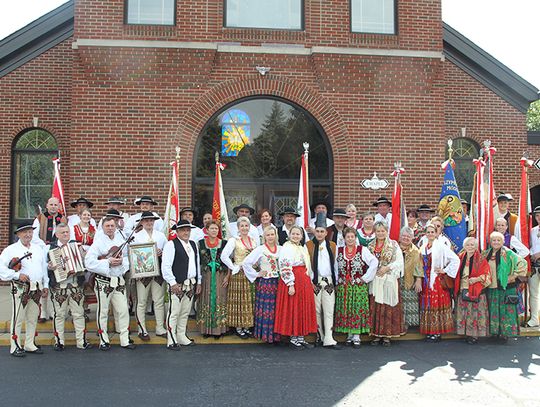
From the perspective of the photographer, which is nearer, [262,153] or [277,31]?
[277,31]

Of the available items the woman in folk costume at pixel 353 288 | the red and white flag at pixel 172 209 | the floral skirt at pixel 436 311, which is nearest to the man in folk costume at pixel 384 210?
the floral skirt at pixel 436 311

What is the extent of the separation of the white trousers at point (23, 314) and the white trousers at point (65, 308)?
0.80 ft

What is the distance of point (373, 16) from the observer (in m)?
10.8

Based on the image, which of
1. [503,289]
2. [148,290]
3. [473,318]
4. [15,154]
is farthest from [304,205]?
[15,154]

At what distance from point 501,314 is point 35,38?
1111 centimetres

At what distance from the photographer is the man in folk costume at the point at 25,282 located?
665 centimetres

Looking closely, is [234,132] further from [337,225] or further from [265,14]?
[337,225]

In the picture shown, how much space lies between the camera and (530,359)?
668 cm

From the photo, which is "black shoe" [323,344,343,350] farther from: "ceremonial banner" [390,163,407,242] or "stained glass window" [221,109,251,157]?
"stained glass window" [221,109,251,157]

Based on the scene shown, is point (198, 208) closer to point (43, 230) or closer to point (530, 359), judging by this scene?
point (43, 230)

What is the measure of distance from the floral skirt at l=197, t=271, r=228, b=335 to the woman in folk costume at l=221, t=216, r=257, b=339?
0.09m

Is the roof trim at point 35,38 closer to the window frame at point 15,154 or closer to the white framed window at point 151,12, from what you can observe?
the window frame at point 15,154

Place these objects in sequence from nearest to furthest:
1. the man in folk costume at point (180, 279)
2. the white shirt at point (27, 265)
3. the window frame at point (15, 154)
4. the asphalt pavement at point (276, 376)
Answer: the asphalt pavement at point (276, 376) < the white shirt at point (27, 265) < the man in folk costume at point (180, 279) < the window frame at point (15, 154)

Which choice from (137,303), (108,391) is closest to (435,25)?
(137,303)
